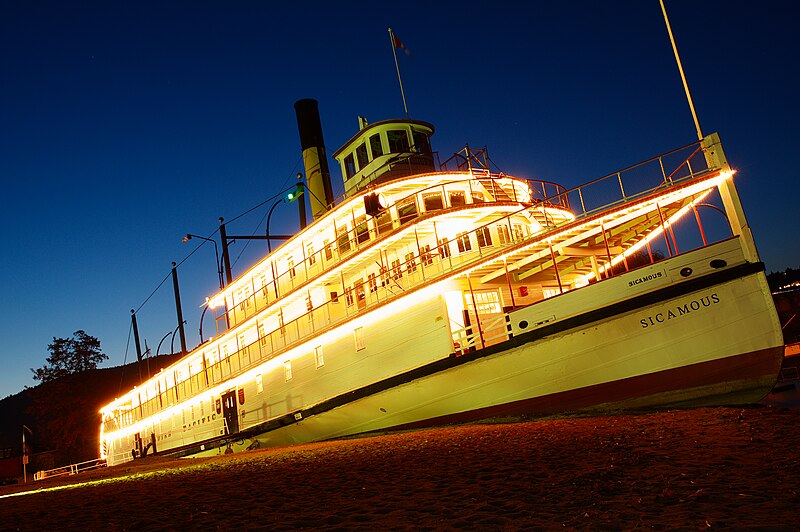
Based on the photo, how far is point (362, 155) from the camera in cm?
2356

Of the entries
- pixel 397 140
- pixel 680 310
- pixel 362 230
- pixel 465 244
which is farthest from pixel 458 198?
pixel 680 310

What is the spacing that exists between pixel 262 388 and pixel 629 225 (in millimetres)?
15375

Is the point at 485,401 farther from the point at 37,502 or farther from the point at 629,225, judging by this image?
the point at 37,502

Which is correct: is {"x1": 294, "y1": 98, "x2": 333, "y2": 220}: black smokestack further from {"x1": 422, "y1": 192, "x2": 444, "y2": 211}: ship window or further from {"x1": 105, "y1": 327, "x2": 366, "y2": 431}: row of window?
{"x1": 422, "y1": 192, "x2": 444, "y2": 211}: ship window

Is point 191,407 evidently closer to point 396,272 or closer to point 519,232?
point 396,272

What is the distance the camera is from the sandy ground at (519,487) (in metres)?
5.15

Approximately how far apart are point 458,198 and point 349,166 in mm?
7441

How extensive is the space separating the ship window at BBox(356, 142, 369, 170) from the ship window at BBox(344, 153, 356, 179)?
468 mm

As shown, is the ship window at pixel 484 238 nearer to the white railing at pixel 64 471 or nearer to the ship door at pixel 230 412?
the ship door at pixel 230 412

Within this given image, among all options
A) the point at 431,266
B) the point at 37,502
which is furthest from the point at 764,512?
the point at 431,266

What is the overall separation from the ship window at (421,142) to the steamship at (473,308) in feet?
0.26

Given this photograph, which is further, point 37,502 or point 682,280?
point 682,280

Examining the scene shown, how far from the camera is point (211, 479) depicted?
420 inches

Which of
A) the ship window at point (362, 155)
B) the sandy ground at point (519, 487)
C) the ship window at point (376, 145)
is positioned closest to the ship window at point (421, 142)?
the ship window at point (376, 145)
